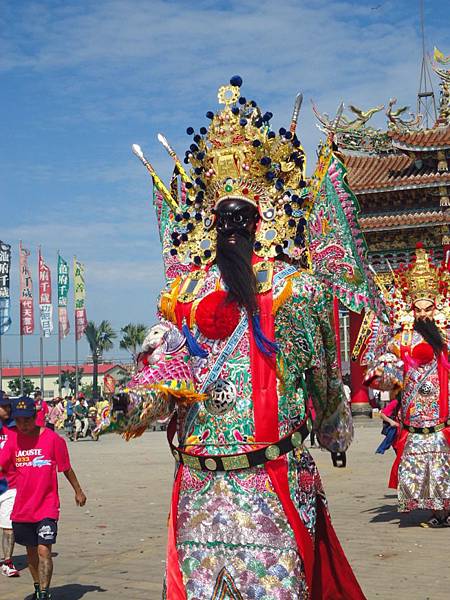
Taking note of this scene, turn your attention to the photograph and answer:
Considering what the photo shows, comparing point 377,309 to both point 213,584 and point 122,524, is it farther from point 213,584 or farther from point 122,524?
point 122,524

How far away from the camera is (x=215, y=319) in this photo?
3900 millimetres

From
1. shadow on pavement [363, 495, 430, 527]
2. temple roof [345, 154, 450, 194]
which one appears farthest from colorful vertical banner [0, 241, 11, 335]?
shadow on pavement [363, 495, 430, 527]

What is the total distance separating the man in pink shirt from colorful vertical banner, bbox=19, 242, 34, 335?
31.2 metres

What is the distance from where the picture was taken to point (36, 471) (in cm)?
659

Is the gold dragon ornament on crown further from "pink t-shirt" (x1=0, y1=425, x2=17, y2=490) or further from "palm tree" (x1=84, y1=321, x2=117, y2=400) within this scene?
"palm tree" (x1=84, y1=321, x2=117, y2=400)

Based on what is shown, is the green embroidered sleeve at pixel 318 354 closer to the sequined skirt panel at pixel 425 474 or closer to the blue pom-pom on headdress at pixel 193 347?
the blue pom-pom on headdress at pixel 193 347

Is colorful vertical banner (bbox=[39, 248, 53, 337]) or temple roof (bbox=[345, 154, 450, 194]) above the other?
temple roof (bbox=[345, 154, 450, 194])

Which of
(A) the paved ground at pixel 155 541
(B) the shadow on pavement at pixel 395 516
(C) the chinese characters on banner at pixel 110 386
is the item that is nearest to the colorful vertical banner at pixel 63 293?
(A) the paved ground at pixel 155 541

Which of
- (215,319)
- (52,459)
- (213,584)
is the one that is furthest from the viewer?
(52,459)

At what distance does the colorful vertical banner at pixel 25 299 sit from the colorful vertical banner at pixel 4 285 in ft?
11.8

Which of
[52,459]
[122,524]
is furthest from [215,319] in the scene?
[122,524]

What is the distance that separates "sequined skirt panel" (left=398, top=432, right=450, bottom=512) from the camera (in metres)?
9.12

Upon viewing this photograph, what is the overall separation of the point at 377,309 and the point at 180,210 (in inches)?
40.9

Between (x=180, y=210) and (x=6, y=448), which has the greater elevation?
(x=180, y=210)
